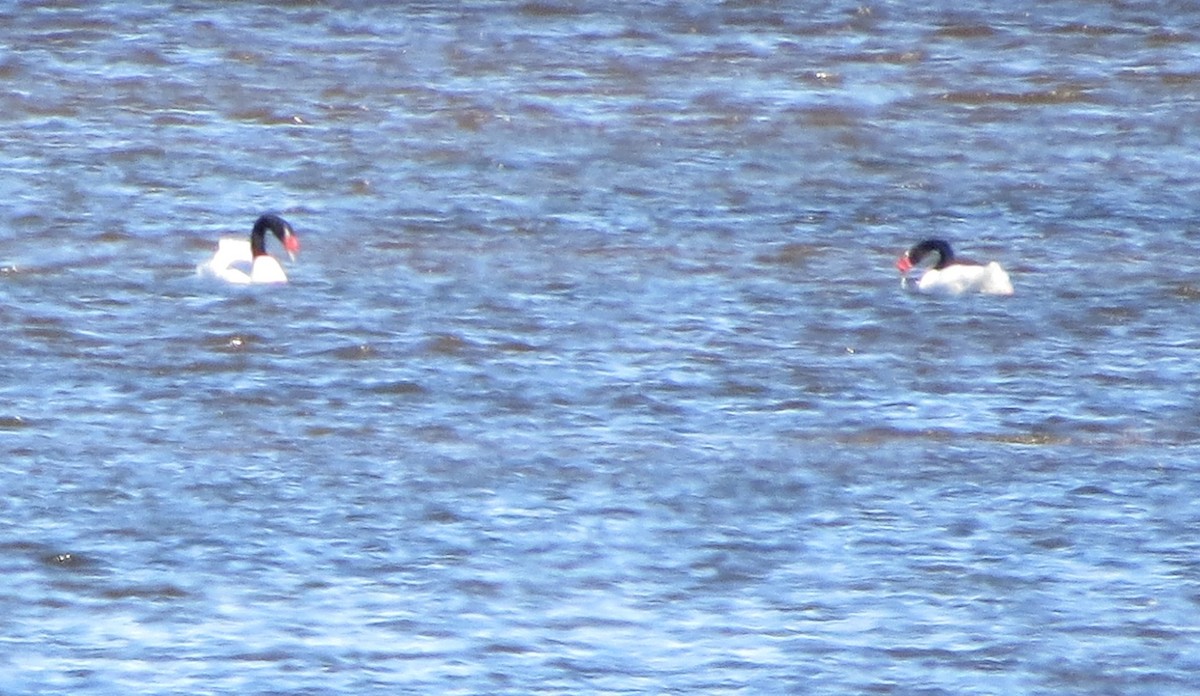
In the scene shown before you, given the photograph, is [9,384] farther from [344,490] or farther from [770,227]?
[770,227]

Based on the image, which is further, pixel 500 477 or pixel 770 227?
pixel 770 227

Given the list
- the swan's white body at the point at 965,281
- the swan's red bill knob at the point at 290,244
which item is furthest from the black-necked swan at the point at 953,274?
the swan's red bill knob at the point at 290,244

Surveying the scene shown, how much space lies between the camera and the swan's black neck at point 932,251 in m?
11.0

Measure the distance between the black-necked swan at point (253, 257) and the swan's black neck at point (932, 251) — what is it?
7.95 feet

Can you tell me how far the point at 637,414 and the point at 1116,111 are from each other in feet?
19.7

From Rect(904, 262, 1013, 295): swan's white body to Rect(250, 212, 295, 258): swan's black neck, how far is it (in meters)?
2.48

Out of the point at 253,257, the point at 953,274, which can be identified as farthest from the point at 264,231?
the point at 953,274

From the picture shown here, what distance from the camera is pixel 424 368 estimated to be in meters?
9.60

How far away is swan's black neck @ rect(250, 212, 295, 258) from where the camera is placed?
10961 mm

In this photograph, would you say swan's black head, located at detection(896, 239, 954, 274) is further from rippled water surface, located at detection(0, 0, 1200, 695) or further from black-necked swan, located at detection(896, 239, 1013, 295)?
rippled water surface, located at detection(0, 0, 1200, 695)

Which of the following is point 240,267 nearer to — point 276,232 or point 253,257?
point 253,257

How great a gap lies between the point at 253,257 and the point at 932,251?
260 cm

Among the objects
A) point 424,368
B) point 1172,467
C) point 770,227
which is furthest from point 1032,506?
point 770,227

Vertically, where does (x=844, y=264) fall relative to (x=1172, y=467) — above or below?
above
